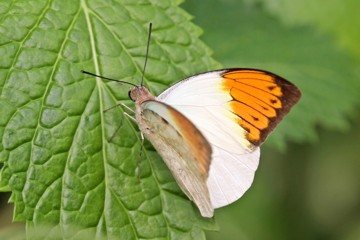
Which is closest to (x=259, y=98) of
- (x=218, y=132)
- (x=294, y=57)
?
(x=218, y=132)

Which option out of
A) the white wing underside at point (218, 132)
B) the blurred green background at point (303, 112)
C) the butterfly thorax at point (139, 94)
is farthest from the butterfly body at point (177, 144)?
the blurred green background at point (303, 112)

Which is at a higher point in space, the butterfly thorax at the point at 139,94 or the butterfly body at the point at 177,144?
the butterfly thorax at the point at 139,94

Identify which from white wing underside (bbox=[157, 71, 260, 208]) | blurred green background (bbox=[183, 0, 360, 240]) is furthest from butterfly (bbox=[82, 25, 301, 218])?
blurred green background (bbox=[183, 0, 360, 240])

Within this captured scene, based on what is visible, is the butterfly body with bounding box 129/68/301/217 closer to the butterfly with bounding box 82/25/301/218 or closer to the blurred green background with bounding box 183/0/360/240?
the butterfly with bounding box 82/25/301/218

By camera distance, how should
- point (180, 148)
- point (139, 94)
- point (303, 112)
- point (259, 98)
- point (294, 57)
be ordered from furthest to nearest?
point (294, 57) < point (303, 112) < point (259, 98) < point (139, 94) < point (180, 148)

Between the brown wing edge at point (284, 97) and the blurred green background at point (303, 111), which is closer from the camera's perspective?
the brown wing edge at point (284, 97)

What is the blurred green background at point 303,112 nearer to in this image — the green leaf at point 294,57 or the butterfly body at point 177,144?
the green leaf at point 294,57

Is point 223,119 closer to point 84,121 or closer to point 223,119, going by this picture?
point 223,119
